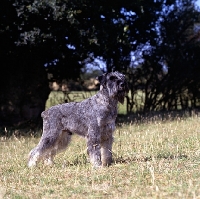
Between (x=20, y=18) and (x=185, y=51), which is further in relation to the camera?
(x=185, y=51)

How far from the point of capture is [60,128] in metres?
8.90

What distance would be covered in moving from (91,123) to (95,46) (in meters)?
9.22

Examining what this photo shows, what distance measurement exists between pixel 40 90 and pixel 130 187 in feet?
43.4

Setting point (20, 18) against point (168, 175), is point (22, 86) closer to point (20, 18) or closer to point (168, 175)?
point (20, 18)

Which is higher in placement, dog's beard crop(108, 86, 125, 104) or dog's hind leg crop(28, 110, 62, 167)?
dog's beard crop(108, 86, 125, 104)

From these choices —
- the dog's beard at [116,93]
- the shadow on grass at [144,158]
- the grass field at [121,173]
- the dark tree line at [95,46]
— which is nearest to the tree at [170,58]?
the dark tree line at [95,46]

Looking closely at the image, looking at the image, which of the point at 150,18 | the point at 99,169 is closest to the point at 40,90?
the point at 150,18

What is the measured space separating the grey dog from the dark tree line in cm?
775

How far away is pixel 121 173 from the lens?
723 cm

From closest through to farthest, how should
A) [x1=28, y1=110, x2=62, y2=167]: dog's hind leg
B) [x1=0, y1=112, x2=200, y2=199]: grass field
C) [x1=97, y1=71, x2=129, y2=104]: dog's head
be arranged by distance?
[x1=0, y1=112, x2=200, y2=199]: grass field → [x1=97, y1=71, x2=129, y2=104]: dog's head → [x1=28, y1=110, x2=62, y2=167]: dog's hind leg

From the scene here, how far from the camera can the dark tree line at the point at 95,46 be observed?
54.2 feet

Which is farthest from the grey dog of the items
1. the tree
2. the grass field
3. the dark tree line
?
the tree

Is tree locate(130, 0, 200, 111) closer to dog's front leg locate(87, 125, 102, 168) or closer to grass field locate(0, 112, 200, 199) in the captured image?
grass field locate(0, 112, 200, 199)

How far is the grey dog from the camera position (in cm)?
827
